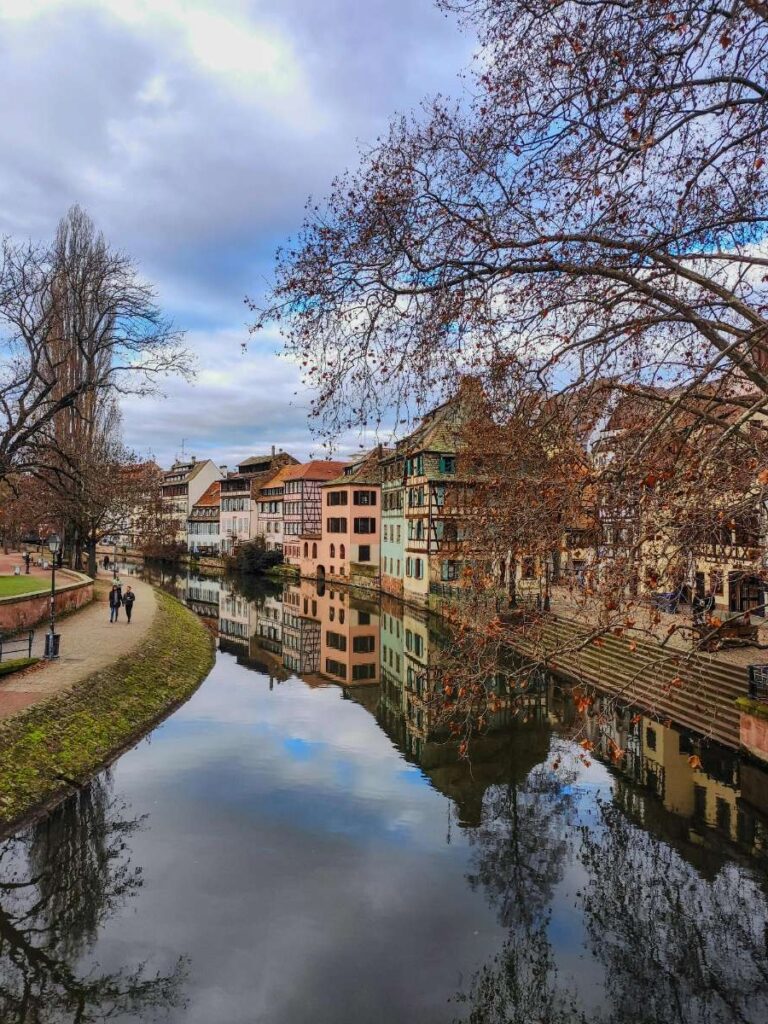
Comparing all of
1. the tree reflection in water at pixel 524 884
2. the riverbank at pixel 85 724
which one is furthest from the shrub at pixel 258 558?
the tree reflection in water at pixel 524 884

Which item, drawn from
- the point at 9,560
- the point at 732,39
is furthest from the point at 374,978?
the point at 9,560

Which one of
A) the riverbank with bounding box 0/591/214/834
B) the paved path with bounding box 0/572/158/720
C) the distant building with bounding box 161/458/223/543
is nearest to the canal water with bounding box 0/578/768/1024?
the riverbank with bounding box 0/591/214/834

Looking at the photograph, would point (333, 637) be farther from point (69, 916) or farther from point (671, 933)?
point (671, 933)

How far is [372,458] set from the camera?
6.24 meters

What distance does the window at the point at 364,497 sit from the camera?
47544 mm

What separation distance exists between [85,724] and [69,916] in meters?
6.39

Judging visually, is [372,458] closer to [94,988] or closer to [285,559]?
[94,988]

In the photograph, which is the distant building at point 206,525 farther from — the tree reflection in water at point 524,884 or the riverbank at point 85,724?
the tree reflection in water at point 524,884

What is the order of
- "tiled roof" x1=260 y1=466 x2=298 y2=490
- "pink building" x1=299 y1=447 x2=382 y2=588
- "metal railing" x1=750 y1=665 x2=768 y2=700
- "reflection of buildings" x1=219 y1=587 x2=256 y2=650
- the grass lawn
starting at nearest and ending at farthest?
"metal railing" x1=750 y1=665 x2=768 y2=700 → the grass lawn → "reflection of buildings" x1=219 y1=587 x2=256 y2=650 → "pink building" x1=299 y1=447 x2=382 y2=588 → "tiled roof" x1=260 y1=466 x2=298 y2=490

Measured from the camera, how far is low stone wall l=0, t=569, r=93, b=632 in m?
19.9

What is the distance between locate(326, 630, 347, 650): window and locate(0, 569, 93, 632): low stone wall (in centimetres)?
992

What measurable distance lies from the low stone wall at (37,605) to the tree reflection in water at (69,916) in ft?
32.7

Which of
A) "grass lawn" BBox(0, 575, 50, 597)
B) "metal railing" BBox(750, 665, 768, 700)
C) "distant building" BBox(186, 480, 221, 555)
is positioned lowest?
"metal railing" BBox(750, 665, 768, 700)

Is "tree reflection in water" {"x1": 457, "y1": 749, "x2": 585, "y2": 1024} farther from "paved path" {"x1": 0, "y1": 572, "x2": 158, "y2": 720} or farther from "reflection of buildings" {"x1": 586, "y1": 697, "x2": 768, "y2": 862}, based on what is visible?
"paved path" {"x1": 0, "y1": 572, "x2": 158, "y2": 720}
